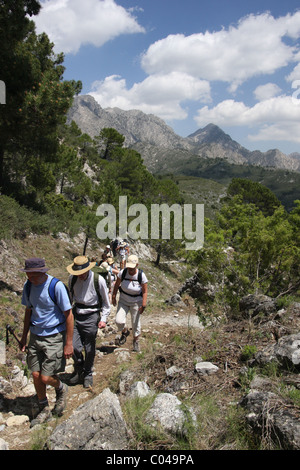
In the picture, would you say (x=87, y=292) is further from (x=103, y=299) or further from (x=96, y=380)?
(x=96, y=380)

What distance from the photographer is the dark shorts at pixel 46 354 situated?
11.6 ft

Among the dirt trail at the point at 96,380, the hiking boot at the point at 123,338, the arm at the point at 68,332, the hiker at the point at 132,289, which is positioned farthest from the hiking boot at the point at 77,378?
the hiking boot at the point at 123,338

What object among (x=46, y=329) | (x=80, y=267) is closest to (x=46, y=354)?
(x=46, y=329)

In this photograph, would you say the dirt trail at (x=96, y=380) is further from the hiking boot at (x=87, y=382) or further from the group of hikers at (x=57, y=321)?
the group of hikers at (x=57, y=321)

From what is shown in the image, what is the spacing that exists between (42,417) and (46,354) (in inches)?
29.8

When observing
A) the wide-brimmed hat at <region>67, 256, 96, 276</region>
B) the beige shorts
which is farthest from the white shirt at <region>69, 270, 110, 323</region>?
the beige shorts

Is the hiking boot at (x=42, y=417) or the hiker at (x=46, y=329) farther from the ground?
the hiker at (x=46, y=329)

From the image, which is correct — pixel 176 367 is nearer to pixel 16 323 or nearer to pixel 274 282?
pixel 16 323

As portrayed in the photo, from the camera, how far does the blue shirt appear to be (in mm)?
3521

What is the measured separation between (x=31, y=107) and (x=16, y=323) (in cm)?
768

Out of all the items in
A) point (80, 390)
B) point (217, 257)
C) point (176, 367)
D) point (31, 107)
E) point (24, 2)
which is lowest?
point (80, 390)
